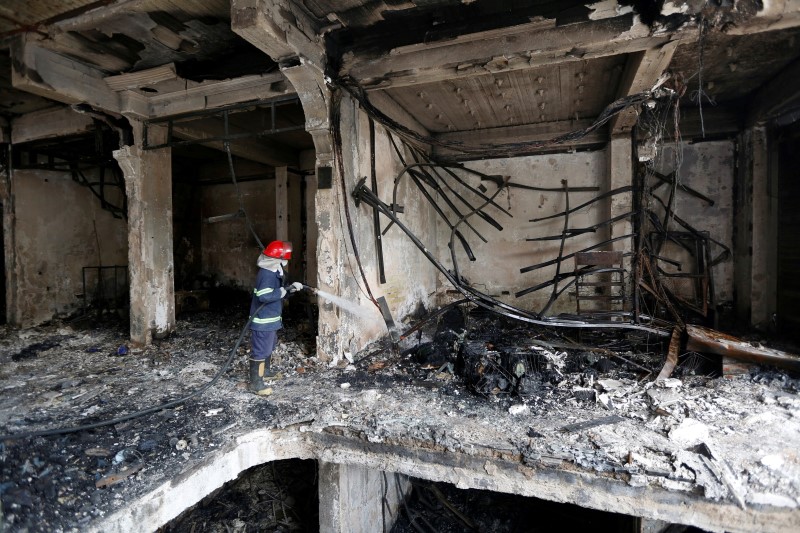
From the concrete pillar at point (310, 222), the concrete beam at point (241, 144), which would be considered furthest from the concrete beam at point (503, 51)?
the concrete pillar at point (310, 222)

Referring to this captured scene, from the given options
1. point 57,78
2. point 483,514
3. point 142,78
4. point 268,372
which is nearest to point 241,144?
point 142,78

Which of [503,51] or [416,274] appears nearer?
[503,51]

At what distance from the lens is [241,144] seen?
5965mm

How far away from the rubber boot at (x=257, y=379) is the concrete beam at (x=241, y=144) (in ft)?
9.15

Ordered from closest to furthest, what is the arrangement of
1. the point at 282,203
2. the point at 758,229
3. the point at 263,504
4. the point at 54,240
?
the point at 263,504
the point at 758,229
the point at 54,240
the point at 282,203

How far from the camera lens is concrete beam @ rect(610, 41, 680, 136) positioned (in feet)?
10.7

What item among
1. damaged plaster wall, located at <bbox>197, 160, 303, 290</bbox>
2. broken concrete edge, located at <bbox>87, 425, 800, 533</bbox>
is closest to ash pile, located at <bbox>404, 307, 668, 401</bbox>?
A: broken concrete edge, located at <bbox>87, 425, 800, 533</bbox>

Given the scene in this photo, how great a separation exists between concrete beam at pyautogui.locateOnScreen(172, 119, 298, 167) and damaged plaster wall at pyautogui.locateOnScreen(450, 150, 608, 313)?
3.24 meters

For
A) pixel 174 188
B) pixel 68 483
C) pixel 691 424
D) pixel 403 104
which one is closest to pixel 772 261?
pixel 691 424

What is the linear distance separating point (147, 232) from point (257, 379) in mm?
2834

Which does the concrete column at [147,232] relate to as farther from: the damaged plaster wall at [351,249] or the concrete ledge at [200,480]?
the concrete ledge at [200,480]

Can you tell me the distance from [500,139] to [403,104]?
6.34 ft

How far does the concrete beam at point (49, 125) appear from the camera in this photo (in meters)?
5.24

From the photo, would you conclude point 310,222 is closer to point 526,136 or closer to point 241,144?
point 241,144
